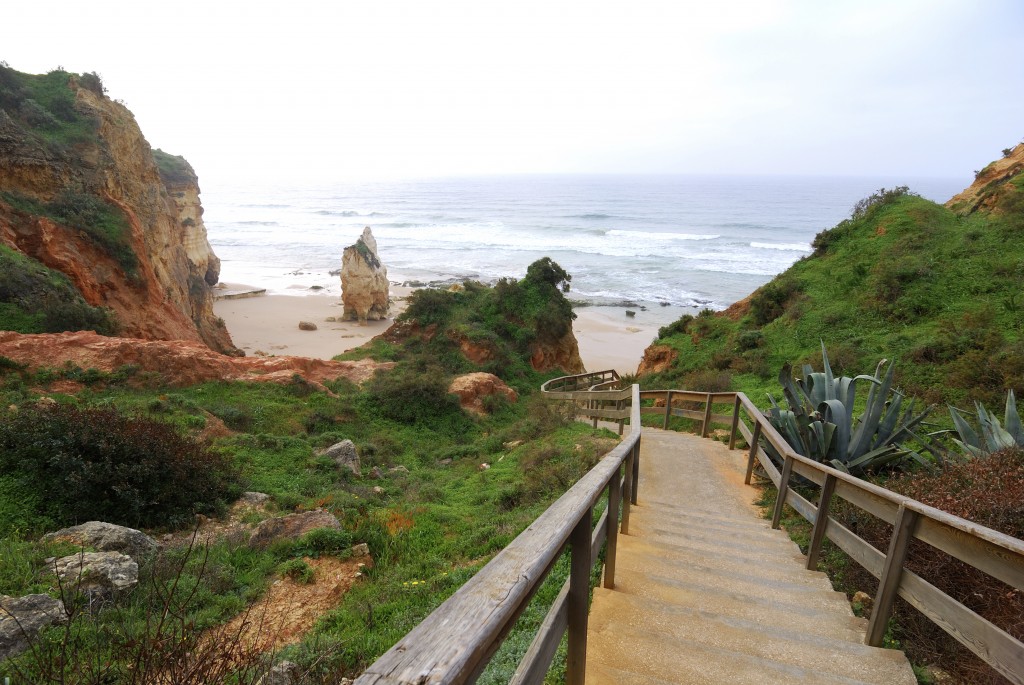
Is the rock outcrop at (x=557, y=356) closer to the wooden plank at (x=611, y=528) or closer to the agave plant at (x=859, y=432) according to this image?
the agave plant at (x=859, y=432)

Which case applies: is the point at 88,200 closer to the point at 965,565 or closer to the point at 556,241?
the point at 965,565

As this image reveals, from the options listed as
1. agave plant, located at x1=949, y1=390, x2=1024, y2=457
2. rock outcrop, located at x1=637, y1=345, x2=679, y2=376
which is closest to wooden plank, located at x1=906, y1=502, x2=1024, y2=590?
agave plant, located at x1=949, y1=390, x2=1024, y2=457

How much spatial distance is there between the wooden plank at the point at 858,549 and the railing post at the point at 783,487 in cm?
111

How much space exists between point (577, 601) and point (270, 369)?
1454cm

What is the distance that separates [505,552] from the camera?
1.64 m

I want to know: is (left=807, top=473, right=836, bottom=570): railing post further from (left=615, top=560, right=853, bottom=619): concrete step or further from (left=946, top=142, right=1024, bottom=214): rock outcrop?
(left=946, top=142, right=1024, bottom=214): rock outcrop

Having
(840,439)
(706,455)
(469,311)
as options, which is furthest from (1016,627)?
(469,311)

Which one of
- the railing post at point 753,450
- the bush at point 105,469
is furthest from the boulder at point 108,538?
the railing post at point 753,450

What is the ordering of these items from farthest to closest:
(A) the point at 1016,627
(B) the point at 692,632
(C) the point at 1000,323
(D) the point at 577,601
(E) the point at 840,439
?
(C) the point at 1000,323 < (E) the point at 840,439 < (B) the point at 692,632 < (A) the point at 1016,627 < (D) the point at 577,601

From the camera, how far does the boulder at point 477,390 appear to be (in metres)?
16.2

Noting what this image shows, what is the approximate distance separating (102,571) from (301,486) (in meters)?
4.13

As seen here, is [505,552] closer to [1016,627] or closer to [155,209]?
[1016,627]

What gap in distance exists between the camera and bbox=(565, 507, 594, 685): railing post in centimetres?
210

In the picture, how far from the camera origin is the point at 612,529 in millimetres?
3439
